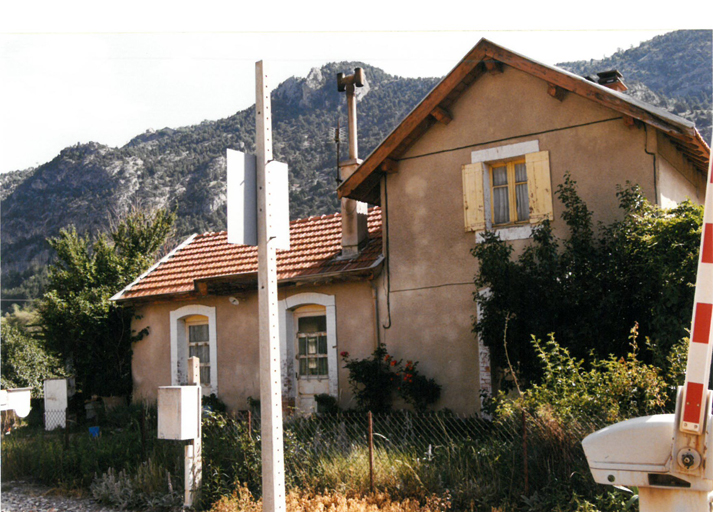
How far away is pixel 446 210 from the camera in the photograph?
40.2ft

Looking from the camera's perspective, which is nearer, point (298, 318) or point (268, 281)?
point (268, 281)

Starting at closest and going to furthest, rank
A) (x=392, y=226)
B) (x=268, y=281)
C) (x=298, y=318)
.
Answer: (x=268, y=281) < (x=392, y=226) < (x=298, y=318)

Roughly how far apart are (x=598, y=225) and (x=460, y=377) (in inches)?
132

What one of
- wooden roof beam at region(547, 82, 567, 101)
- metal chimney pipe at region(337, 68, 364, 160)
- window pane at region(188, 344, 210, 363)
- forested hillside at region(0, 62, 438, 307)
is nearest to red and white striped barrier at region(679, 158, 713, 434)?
wooden roof beam at region(547, 82, 567, 101)

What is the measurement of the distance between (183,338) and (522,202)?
26.7ft

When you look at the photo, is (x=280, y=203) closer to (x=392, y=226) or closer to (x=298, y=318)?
(x=392, y=226)

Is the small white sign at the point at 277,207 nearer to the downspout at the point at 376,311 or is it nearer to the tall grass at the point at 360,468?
the tall grass at the point at 360,468

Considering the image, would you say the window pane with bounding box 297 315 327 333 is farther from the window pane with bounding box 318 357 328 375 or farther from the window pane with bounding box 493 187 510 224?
the window pane with bounding box 493 187 510 224

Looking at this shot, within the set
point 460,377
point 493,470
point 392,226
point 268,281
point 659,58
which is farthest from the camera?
point 659,58

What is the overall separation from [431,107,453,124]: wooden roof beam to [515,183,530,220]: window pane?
1721 millimetres

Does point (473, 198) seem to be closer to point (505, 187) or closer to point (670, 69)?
point (505, 187)

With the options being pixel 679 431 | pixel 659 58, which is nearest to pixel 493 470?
pixel 679 431

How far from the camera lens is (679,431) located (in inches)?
129

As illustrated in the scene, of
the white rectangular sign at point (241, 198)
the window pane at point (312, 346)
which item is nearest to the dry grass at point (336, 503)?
the white rectangular sign at point (241, 198)
